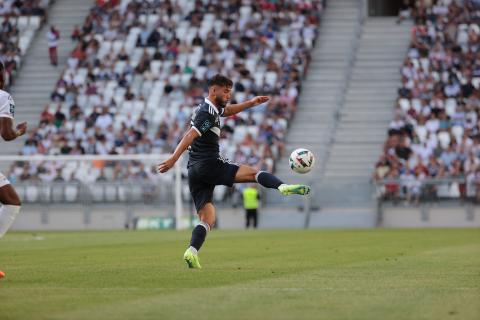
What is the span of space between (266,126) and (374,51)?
6.89 m

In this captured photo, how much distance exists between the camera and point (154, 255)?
19.2 metres

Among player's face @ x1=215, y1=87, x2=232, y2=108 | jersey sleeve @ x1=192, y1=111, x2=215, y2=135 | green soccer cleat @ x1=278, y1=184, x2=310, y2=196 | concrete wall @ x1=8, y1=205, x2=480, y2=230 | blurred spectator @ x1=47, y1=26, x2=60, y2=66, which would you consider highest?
player's face @ x1=215, y1=87, x2=232, y2=108

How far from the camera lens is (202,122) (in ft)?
46.3

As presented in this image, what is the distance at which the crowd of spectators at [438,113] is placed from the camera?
37.5 metres

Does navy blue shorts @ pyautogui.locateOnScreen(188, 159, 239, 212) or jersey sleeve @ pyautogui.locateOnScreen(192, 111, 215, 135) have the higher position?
jersey sleeve @ pyautogui.locateOnScreen(192, 111, 215, 135)

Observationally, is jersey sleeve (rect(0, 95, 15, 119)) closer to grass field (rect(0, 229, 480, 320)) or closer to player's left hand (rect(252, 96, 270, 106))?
grass field (rect(0, 229, 480, 320))

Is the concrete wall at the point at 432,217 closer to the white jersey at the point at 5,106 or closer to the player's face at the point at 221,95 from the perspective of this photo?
the player's face at the point at 221,95

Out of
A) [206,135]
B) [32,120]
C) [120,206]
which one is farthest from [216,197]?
[206,135]

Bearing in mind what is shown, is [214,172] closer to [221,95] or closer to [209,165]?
[209,165]

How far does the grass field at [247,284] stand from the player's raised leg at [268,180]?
1.09 meters

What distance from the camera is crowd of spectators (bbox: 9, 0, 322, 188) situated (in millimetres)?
41500

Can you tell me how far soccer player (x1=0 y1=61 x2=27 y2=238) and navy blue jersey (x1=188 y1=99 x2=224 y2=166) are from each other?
2385 mm

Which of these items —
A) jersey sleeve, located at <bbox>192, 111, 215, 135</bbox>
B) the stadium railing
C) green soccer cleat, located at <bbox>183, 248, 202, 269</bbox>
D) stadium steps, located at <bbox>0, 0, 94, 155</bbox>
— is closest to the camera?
jersey sleeve, located at <bbox>192, 111, 215, 135</bbox>

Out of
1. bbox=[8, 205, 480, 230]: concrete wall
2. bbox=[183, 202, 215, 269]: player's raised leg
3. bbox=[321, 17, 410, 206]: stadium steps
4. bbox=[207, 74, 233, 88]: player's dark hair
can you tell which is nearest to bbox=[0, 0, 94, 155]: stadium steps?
bbox=[8, 205, 480, 230]: concrete wall
